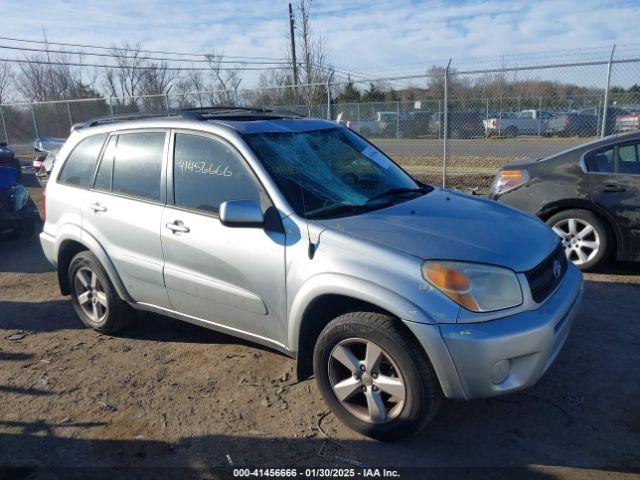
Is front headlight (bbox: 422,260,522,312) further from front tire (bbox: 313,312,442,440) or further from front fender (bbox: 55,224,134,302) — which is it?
front fender (bbox: 55,224,134,302)

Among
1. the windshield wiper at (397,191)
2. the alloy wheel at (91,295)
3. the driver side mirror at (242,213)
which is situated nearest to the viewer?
the driver side mirror at (242,213)

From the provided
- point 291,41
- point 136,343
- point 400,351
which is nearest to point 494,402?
point 400,351

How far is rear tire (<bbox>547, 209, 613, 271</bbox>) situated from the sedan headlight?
540 millimetres

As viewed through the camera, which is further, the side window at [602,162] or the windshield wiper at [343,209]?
the side window at [602,162]

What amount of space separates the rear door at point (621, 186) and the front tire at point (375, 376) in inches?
143

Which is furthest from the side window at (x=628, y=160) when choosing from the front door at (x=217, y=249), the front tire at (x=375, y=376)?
the front door at (x=217, y=249)

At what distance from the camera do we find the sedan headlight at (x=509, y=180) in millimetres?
6133

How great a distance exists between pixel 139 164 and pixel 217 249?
3.81ft

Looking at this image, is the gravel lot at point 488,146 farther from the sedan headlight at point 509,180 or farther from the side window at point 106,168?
the side window at point 106,168

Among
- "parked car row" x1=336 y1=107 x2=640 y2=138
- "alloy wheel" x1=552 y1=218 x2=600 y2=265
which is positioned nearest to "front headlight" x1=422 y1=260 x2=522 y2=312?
"alloy wheel" x1=552 y1=218 x2=600 y2=265

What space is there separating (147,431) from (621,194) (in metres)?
4.91

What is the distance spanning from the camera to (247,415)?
3.47 metres

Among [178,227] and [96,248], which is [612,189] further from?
[96,248]

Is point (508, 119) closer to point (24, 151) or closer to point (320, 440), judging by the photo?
point (320, 440)
